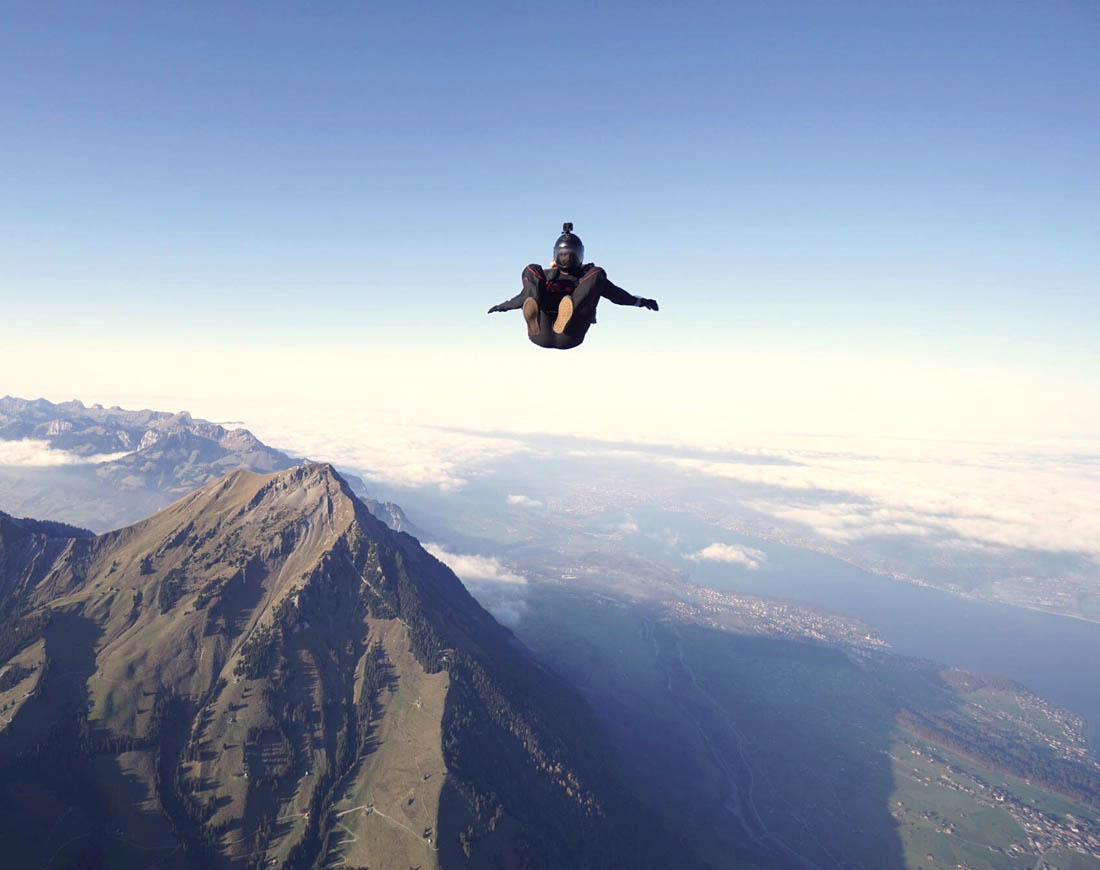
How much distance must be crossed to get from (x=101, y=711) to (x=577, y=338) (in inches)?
8344

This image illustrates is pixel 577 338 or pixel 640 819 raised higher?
pixel 577 338

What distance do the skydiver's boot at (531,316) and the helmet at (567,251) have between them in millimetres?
1508

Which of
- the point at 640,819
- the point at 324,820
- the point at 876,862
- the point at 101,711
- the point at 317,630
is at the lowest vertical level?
the point at 876,862

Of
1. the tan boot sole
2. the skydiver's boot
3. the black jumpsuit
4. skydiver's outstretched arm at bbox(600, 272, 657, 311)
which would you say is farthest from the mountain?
skydiver's outstretched arm at bbox(600, 272, 657, 311)

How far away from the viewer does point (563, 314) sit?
49.0 feet

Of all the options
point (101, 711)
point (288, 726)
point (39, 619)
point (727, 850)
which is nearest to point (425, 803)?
point (288, 726)

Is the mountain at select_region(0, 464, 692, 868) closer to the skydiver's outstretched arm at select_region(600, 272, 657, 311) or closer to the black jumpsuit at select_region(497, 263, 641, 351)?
the black jumpsuit at select_region(497, 263, 641, 351)

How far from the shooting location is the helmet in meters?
15.6

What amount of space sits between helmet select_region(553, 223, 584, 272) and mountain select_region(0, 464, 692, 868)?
6035 inches

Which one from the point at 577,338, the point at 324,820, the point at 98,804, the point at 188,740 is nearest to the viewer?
the point at 577,338

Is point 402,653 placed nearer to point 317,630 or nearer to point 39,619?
point 317,630

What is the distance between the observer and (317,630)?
194m

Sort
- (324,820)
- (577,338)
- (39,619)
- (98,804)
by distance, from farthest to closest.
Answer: (39,619) < (324,820) < (98,804) < (577,338)

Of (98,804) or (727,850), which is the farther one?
(727,850)
